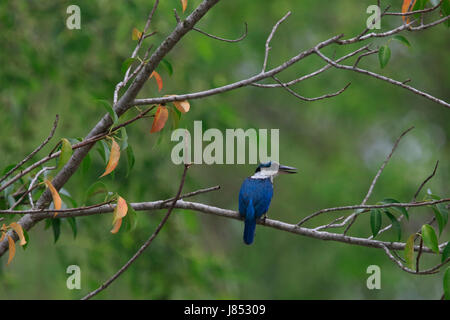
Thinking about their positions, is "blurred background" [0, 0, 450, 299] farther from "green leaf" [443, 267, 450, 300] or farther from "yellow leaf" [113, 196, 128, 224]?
"green leaf" [443, 267, 450, 300]

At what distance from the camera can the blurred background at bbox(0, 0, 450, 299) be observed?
547cm

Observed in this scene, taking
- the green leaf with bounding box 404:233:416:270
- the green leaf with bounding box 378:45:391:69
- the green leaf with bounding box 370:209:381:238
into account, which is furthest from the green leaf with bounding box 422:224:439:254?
the green leaf with bounding box 378:45:391:69

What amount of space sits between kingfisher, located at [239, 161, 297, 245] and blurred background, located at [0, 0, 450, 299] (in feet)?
1.77

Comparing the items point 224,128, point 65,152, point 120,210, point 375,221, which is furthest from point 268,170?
point 65,152

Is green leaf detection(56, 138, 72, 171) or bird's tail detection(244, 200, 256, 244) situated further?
bird's tail detection(244, 200, 256, 244)

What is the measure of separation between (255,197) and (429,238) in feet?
6.70

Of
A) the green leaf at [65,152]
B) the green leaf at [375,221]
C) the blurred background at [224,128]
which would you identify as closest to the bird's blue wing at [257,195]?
the blurred background at [224,128]

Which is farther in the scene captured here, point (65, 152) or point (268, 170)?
point (268, 170)

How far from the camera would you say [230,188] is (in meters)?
12.4

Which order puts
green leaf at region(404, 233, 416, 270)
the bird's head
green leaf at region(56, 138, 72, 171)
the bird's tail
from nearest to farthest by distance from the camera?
1. green leaf at region(56, 138, 72, 171)
2. green leaf at region(404, 233, 416, 270)
3. the bird's tail
4. the bird's head

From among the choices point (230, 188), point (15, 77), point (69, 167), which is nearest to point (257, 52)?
point (15, 77)

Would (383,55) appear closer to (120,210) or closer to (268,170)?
(120,210)

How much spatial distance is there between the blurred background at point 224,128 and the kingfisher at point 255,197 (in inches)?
21.3

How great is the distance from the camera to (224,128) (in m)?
5.29
